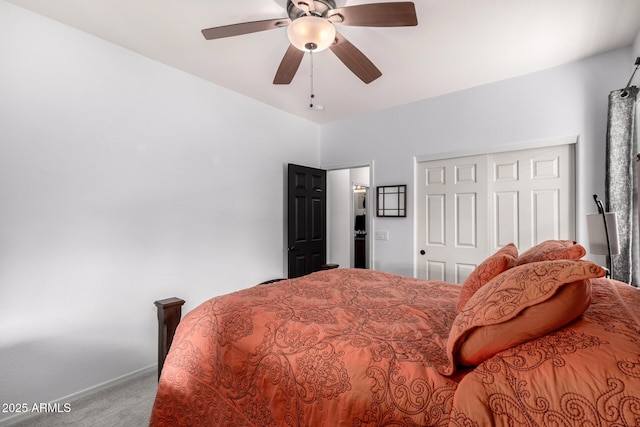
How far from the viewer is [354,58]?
6.85ft

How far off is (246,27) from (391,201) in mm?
2687

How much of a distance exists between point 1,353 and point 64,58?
2123 millimetres

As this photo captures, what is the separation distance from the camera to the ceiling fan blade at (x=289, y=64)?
2.02 metres

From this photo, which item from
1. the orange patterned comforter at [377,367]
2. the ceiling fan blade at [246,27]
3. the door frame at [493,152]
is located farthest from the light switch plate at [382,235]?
the ceiling fan blade at [246,27]

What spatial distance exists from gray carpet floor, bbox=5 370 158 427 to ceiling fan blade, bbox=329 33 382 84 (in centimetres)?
281

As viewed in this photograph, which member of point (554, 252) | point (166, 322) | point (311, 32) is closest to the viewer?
point (554, 252)

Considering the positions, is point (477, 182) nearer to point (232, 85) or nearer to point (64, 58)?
point (232, 85)

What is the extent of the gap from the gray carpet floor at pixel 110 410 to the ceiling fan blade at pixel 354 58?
281 centimetres

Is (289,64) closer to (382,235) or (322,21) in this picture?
(322,21)

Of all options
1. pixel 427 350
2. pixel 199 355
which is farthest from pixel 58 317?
pixel 427 350

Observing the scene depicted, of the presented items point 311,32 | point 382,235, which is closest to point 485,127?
point 382,235

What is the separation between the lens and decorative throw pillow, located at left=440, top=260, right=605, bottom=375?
867mm

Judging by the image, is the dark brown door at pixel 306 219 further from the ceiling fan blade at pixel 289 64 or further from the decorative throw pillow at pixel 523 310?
the decorative throw pillow at pixel 523 310

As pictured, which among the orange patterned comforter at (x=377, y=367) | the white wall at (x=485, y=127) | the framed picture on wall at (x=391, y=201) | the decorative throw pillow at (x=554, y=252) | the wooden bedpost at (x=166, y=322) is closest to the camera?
the orange patterned comforter at (x=377, y=367)
